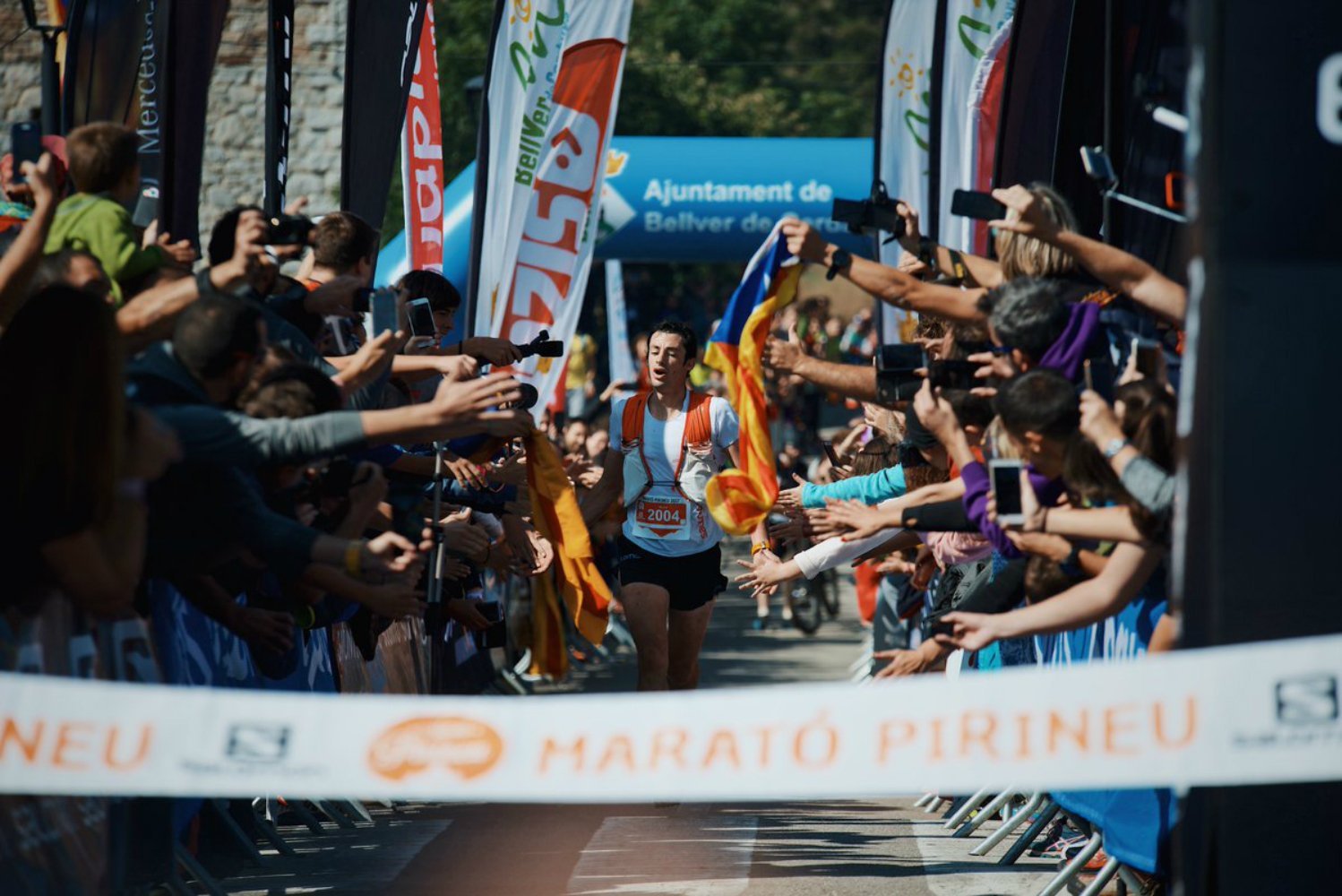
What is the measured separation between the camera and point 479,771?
4973 millimetres

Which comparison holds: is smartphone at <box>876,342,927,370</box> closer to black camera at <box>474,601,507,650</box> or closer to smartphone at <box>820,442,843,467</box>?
black camera at <box>474,601,507,650</box>

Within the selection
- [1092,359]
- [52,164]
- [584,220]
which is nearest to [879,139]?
[584,220]

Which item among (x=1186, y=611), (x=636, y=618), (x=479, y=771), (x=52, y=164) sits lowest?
(x=636, y=618)

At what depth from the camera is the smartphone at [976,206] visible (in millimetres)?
6293

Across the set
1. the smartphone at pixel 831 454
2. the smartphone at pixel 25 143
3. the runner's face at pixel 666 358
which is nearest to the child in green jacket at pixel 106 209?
the smartphone at pixel 25 143

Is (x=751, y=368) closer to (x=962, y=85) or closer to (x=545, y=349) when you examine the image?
(x=545, y=349)

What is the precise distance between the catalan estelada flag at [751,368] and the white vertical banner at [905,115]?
5.51 meters

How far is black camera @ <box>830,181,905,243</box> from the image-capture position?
6707 millimetres

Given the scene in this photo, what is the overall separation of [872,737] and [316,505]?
259 cm

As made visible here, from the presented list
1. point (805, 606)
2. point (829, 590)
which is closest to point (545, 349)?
point (805, 606)

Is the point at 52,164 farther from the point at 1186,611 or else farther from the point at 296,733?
the point at 1186,611

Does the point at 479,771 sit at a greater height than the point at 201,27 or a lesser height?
lesser

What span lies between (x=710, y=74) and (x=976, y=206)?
45198 mm

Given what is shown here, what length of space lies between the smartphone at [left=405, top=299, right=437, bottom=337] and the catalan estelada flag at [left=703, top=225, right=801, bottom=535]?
1.23 meters
